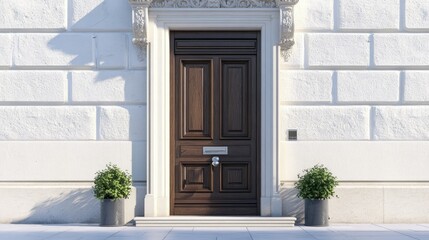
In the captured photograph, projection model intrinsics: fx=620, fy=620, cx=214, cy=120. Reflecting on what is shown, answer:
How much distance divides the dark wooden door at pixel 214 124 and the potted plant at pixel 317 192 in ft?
3.40

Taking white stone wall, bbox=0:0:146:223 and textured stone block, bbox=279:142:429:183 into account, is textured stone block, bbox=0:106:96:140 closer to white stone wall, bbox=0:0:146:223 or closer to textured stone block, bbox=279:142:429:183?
white stone wall, bbox=0:0:146:223

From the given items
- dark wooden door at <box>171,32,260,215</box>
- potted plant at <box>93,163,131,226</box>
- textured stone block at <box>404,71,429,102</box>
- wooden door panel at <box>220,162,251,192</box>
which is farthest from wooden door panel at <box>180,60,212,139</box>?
textured stone block at <box>404,71,429,102</box>

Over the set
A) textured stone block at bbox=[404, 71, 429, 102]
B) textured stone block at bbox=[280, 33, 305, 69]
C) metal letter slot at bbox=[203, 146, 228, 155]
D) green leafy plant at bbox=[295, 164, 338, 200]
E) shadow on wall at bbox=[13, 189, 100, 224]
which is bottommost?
shadow on wall at bbox=[13, 189, 100, 224]

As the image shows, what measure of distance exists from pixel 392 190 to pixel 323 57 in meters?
2.71

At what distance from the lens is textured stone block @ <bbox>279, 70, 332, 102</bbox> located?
11273mm

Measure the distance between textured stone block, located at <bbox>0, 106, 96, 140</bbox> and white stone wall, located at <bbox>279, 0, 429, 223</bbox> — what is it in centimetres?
356

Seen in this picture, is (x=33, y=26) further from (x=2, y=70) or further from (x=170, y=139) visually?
(x=170, y=139)

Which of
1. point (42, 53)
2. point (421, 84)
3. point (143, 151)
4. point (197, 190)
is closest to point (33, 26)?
point (42, 53)

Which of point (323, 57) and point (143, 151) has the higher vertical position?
point (323, 57)

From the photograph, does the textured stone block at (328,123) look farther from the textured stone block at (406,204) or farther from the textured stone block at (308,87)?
the textured stone block at (406,204)

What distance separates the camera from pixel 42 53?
11312mm

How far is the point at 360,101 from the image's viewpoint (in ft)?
37.0

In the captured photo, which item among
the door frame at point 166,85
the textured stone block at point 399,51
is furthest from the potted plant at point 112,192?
the textured stone block at point 399,51

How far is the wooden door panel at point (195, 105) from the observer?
11.5m
